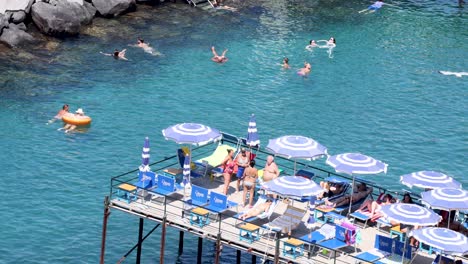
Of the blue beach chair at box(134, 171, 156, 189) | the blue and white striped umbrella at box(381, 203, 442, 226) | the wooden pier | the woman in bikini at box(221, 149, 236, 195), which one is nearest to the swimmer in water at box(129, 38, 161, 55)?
the woman in bikini at box(221, 149, 236, 195)

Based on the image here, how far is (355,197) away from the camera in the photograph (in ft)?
141

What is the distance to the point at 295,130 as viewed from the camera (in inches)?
2525

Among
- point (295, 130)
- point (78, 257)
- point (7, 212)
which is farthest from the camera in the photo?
point (295, 130)

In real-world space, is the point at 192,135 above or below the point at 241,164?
above

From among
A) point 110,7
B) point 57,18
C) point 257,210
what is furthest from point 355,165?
point 110,7

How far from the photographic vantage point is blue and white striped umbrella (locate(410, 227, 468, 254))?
35.7 meters

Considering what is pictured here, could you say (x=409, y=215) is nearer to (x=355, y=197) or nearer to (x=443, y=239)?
(x=443, y=239)

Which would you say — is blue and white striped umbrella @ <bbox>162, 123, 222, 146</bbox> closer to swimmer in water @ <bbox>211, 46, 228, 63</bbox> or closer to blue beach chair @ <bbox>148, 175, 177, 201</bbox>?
blue beach chair @ <bbox>148, 175, 177, 201</bbox>

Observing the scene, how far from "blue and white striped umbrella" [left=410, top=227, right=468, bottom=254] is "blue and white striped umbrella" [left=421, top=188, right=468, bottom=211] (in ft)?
8.13

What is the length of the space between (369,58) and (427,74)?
5.27 m

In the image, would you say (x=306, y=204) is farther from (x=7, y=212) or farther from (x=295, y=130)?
(x=295, y=130)

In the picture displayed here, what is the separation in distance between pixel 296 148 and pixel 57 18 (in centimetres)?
4058

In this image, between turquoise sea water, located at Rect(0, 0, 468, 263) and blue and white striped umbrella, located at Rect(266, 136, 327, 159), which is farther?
turquoise sea water, located at Rect(0, 0, 468, 263)

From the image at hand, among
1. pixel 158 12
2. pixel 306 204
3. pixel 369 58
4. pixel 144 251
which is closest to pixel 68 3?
pixel 158 12
